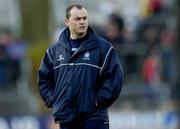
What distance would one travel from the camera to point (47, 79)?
38.2 feet

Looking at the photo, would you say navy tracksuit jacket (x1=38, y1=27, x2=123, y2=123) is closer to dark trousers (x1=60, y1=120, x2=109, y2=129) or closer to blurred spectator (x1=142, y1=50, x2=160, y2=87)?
dark trousers (x1=60, y1=120, x2=109, y2=129)

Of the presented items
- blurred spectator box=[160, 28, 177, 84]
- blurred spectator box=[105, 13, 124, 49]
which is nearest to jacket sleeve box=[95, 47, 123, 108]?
blurred spectator box=[160, 28, 177, 84]

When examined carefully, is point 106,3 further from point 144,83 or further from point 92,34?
point 92,34

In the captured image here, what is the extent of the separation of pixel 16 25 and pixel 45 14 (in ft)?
3.81

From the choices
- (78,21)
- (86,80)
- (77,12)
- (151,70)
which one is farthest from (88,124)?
(151,70)

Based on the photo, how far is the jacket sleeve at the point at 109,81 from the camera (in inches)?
441

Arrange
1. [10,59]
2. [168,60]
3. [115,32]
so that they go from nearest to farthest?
[168,60] < [115,32] < [10,59]

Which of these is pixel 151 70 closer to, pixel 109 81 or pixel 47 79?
pixel 47 79

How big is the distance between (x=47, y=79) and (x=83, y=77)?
0.63 m

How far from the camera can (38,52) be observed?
A: 2292cm

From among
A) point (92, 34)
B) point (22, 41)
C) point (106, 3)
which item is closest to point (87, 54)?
point (92, 34)

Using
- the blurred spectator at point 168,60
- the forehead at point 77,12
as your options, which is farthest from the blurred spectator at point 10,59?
the forehead at point 77,12

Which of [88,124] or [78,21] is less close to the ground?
[78,21]

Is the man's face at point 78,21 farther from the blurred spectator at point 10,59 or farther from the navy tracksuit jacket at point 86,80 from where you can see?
the blurred spectator at point 10,59
